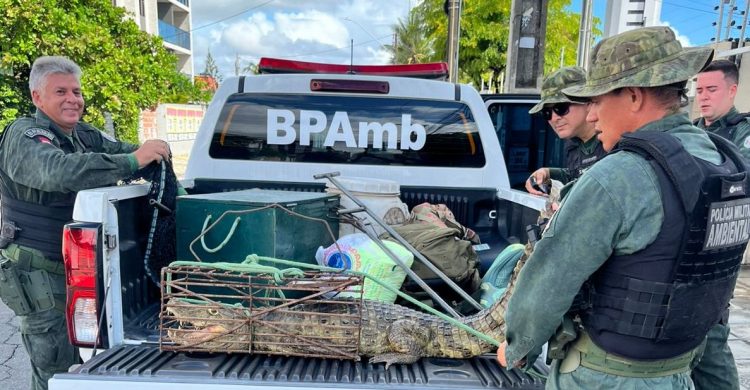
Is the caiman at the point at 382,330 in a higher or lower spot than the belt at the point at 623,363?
lower

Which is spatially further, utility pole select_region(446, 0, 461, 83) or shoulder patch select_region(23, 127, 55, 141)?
utility pole select_region(446, 0, 461, 83)

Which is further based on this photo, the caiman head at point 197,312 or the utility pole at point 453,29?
the utility pole at point 453,29

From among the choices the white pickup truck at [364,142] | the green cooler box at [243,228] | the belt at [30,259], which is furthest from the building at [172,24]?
the green cooler box at [243,228]

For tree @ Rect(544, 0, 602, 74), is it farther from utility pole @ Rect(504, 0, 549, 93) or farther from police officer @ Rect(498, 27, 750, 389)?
police officer @ Rect(498, 27, 750, 389)

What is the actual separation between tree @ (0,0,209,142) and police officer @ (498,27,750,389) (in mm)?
8636

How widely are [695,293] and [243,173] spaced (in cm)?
243

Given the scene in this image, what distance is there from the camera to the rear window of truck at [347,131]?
3004 mm

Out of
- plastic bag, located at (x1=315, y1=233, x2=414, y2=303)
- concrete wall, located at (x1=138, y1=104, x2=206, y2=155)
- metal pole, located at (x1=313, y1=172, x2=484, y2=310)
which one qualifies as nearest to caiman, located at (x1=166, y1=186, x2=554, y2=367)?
plastic bag, located at (x1=315, y1=233, x2=414, y2=303)

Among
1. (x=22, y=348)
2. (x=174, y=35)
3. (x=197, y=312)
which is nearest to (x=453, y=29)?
(x=22, y=348)

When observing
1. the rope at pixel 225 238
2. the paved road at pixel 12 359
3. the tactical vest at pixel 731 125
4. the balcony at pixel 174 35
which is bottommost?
the paved road at pixel 12 359

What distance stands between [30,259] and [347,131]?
1753 millimetres

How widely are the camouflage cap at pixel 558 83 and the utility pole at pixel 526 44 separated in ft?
13.4

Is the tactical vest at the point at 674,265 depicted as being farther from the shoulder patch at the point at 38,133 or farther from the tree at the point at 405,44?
the tree at the point at 405,44

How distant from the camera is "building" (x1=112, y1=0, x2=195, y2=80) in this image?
27.4 m
